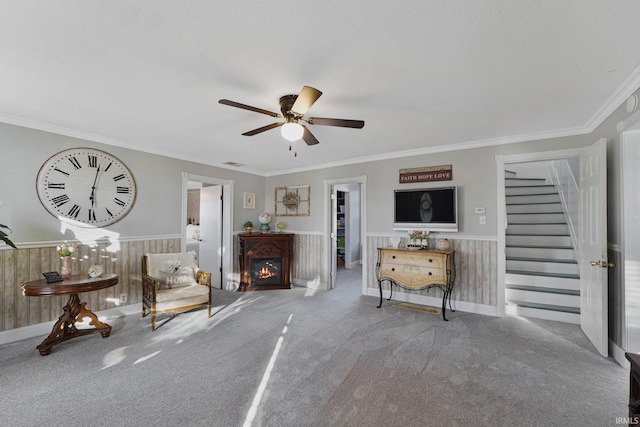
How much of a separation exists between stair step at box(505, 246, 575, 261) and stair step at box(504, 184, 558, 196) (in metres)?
1.39

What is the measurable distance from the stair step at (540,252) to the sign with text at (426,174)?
5.34ft

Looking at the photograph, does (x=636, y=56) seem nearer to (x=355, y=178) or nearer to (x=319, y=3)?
(x=319, y=3)

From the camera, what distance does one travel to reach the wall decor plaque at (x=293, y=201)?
17.7ft

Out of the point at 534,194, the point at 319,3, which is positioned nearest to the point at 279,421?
the point at 319,3

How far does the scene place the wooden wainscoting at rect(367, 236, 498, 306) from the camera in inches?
144

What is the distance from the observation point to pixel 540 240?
4293mm

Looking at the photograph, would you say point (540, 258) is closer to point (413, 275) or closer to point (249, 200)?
point (413, 275)

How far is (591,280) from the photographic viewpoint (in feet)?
9.11

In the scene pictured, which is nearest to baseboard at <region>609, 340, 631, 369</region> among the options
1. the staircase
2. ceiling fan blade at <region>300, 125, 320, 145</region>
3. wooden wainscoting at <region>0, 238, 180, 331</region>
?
the staircase

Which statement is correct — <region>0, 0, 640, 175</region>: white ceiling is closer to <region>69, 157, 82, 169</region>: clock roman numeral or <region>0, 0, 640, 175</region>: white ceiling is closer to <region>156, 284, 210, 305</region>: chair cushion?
<region>69, 157, 82, 169</region>: clock roman numeral

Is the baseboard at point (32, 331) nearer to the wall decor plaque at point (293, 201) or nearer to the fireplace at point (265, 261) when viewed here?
the fireplace at point (265, 261)

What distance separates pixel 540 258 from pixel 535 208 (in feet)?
3.67

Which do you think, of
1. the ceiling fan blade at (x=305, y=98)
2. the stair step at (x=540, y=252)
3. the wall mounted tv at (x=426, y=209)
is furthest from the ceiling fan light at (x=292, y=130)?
the stair step at (x=540, y=252)

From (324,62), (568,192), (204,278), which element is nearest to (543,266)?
(568,192)
